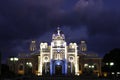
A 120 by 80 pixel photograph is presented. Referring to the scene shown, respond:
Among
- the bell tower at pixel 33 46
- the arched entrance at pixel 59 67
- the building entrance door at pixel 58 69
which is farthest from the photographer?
the bell tower at pixel 33 46

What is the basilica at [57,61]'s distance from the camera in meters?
103

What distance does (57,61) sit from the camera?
103 m

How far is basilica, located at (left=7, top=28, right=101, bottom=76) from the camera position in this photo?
103m

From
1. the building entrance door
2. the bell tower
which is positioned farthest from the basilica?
the bell tower

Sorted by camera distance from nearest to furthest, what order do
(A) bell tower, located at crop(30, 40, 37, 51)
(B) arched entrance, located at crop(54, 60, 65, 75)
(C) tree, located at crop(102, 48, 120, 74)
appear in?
(C) tree, located at crop(102, 48, 120, 74), (B) arched entrance, located at crop(54, 60, 65, 75), (A) bell tower, located at crop(30, 40, 37, 51)

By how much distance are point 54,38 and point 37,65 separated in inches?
431

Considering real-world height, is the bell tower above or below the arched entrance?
above

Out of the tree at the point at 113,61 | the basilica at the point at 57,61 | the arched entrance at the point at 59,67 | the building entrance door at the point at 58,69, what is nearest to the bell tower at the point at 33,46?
the basilica at the point at 57,61

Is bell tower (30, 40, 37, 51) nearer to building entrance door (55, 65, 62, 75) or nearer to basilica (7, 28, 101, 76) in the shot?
basilica (7, 28, 101, 76)

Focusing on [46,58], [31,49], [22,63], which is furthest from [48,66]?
[31,49]

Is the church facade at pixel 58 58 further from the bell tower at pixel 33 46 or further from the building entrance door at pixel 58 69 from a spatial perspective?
the bell tower at pixel 33 46

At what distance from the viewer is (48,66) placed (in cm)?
10456

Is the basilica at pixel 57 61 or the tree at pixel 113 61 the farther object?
the basilica at pixel 57 61

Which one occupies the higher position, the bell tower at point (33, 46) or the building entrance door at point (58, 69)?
the bell tower at point (33, 46)
